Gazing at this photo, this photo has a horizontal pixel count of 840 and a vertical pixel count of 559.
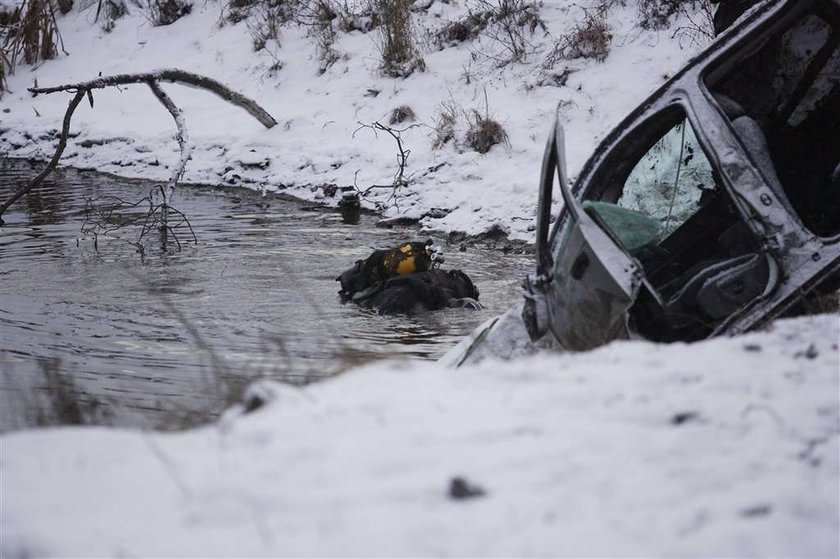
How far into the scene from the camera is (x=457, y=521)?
2586 millimetres

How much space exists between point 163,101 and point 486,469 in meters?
9.96

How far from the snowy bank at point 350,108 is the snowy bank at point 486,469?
7387mm

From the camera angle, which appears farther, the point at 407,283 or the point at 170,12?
the point at 170,12

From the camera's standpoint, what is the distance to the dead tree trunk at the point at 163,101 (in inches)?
417

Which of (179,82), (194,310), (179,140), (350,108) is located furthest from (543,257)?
(350,108)


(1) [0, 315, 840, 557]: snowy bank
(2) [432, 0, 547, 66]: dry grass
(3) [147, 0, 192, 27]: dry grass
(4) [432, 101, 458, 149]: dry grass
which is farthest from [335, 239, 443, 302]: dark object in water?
(3) [147, 0, 192, 27]: dry grass

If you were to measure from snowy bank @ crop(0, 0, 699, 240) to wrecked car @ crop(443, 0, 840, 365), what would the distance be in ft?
16.2

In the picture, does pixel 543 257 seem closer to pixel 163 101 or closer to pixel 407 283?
pixel 407 283

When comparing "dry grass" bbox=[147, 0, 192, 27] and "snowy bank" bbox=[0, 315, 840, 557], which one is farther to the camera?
"dry grass" bbox=[147, 0, 192, 27]

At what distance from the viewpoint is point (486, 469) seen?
278cm

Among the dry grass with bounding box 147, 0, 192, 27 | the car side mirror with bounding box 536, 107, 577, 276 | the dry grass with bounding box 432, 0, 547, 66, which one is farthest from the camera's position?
the dry grass with bounding box 147, 0, 192, 27

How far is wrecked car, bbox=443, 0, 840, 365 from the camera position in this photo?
4020 mm

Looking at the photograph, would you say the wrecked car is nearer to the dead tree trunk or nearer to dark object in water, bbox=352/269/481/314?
dark object in water, bbox=352/269/481/314

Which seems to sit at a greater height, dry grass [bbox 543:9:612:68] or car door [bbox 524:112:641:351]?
dry grass [bbox 543:9:612:68]
